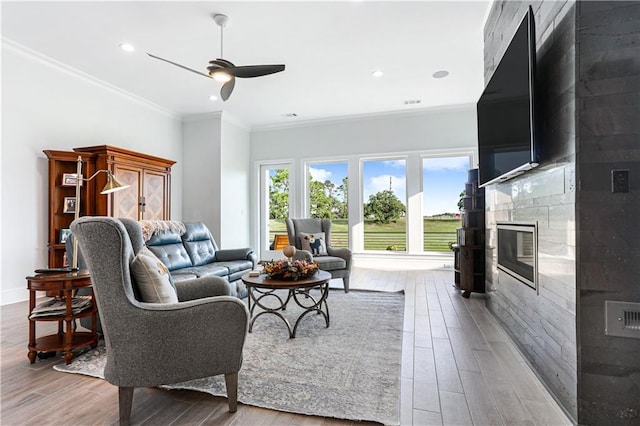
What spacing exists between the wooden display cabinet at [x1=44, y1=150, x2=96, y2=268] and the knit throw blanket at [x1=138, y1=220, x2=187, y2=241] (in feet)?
4.44

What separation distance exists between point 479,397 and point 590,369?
0.55 m

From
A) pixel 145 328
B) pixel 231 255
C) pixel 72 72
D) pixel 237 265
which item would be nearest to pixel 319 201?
pixel 231 255

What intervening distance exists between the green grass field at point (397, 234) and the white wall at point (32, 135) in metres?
4.48

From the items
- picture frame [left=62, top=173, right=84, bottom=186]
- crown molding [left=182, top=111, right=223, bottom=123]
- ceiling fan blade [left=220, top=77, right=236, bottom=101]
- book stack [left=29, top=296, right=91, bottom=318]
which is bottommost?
book stack [left=29, top=296, right=91, bottom=318]

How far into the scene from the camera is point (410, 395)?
1.78 m

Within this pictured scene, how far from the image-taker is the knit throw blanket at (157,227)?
3438 mm

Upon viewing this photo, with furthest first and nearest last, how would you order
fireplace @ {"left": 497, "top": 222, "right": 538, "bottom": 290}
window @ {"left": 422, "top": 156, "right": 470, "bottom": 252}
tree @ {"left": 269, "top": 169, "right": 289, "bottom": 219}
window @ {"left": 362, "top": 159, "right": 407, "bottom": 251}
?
tree @ {"left": 269, "top": 169, "right": 289, "bottom": 219}
window @ {"left": 362, "top": 159, "right": 407, "bottom": 251}
window @ {"left": 422, "top": 156, "right": 470, "bottom": 252}
fireplace @ {"left": 497, "top": 222, "right": 538, "bottom": 290}

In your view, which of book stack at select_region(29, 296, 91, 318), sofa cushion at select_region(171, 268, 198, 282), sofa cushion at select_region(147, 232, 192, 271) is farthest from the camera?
sofa cushion at select_region(147, 232, 192, 271)

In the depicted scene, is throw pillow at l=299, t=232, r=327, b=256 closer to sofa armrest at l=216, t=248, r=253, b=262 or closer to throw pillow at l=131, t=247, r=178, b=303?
sofa armrest at l=216, t=248, r=253, b=262

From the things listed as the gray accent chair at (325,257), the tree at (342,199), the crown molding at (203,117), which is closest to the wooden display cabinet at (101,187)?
the crown molding at (203,117)

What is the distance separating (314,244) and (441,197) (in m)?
3.00

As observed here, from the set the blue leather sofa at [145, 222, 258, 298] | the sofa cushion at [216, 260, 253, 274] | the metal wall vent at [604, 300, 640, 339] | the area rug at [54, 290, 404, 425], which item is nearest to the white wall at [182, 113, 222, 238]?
the blue leather sofa at [145, 222, 258, 298]

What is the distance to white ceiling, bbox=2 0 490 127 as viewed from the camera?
313 cm

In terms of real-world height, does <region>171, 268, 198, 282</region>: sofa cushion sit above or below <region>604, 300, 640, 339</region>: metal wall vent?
below
